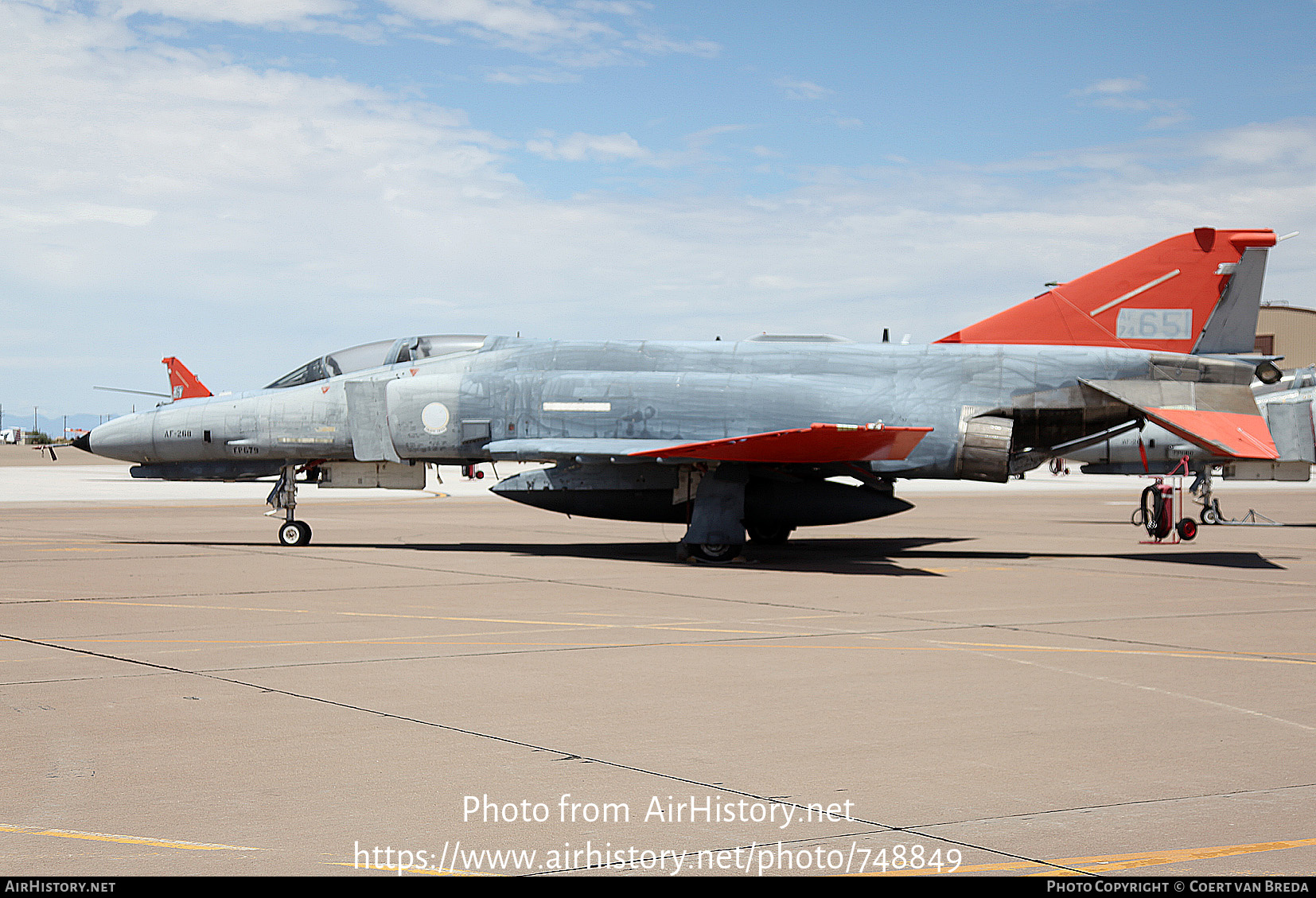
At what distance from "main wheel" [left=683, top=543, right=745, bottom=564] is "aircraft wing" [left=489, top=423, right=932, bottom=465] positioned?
1.22 metres

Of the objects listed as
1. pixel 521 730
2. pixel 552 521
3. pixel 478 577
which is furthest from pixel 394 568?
pixel 552 521

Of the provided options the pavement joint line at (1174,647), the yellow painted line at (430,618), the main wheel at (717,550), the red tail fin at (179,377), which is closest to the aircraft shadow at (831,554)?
the main wheel at (717,550)

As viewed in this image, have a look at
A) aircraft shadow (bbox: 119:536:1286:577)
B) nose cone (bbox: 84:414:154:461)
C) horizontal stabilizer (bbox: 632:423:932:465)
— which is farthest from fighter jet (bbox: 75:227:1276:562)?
nose cone (bbox: 84:414:154:461)

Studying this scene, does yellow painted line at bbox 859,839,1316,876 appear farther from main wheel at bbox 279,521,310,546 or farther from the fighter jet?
main wheel at bbox 279,521,310,546

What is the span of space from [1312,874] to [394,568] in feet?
41.7

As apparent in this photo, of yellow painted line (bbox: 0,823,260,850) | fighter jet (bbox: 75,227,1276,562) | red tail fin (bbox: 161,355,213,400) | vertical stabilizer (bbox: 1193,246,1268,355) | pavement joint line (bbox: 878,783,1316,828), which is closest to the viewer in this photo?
yellow painted line (bbox: 0,823,260,850)

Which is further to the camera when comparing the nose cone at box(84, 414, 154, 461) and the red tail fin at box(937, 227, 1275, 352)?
the nose cone at box(84, 414, 154, 461)

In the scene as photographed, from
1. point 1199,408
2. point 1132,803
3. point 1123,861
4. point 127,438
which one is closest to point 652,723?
point 1132,803

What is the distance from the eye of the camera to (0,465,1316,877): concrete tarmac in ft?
14.7

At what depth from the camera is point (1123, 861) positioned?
4.29 meters

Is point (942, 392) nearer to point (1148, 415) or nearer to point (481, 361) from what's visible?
point (1148, 415)

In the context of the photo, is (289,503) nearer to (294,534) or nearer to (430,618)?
(294,534)

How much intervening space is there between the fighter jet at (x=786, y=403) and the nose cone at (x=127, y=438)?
881mm

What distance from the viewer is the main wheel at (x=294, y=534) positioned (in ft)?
61.7
